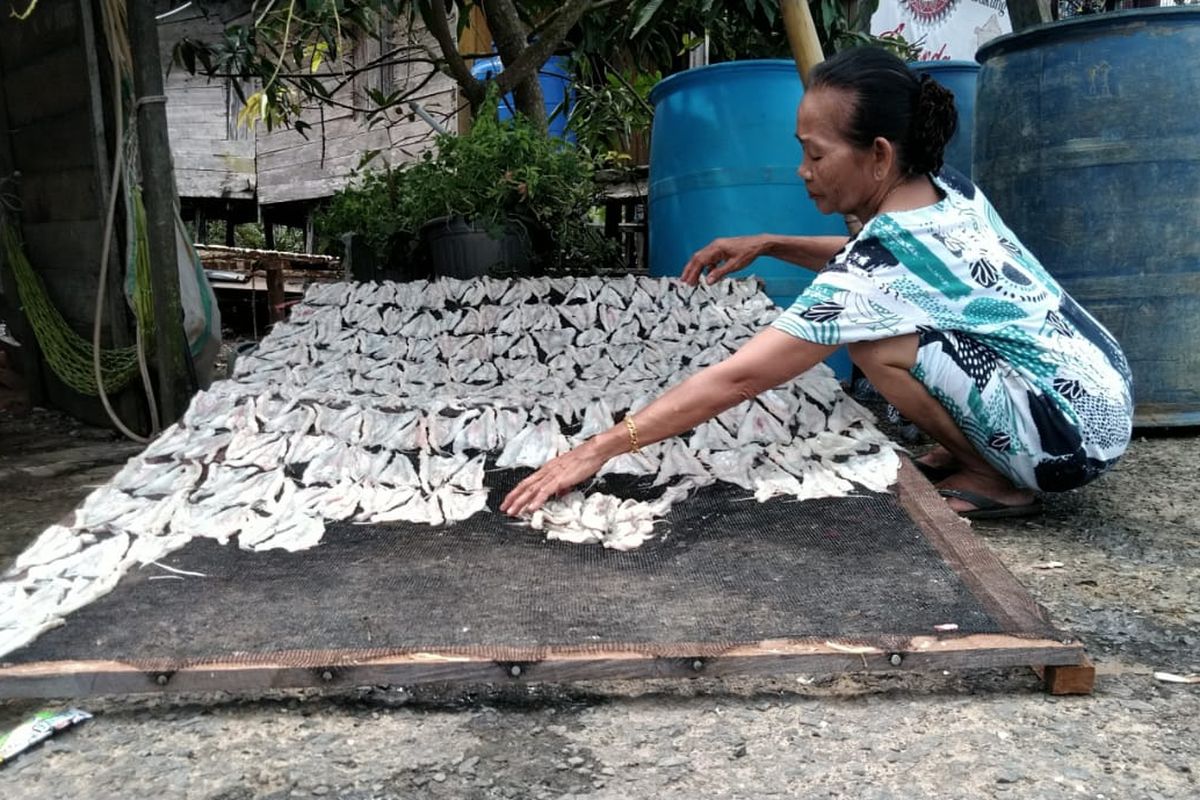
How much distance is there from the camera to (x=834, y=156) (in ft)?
6.12

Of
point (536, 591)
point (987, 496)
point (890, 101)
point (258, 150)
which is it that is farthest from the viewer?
point (258, 150)

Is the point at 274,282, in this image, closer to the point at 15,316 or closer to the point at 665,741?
the point at 15,316

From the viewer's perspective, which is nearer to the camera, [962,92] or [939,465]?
[939,465]

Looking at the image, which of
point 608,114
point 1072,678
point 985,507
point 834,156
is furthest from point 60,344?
point 1072,678

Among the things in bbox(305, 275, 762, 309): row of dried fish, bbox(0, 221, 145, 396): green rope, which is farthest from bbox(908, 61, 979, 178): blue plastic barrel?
bbox(0, 221, 145, 396): green rope

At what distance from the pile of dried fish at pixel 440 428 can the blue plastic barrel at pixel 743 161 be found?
612 millimetres

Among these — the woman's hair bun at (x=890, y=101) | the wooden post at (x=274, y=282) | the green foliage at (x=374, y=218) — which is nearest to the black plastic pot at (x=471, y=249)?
the green foliage at (x=374, y=218)

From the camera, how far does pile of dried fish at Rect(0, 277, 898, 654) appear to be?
1761 mm

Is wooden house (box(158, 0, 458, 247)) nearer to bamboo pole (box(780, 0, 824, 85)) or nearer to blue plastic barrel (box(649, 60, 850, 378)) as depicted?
blue plastic barrel (box(649, 60, 850, 378))

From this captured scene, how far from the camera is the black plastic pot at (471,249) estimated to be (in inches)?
143

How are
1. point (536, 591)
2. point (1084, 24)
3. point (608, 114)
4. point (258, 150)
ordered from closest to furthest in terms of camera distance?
point (536, 591) < point (1084, 24) < point (608, 114) < point (258, 150)

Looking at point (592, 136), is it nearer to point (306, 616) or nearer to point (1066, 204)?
point (1066, 204)

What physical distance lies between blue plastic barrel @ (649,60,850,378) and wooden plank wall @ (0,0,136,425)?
8.00ft

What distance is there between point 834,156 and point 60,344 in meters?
3.77
